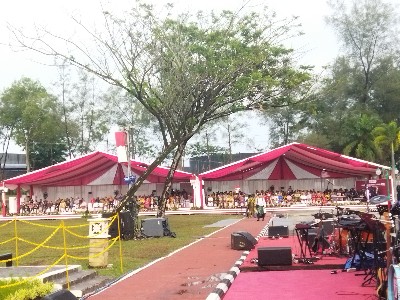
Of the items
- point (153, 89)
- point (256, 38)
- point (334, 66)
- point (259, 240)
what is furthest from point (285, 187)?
point (259, 240)

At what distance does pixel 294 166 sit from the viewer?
43.5 metres

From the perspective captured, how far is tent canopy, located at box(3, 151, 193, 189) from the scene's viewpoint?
137 feet

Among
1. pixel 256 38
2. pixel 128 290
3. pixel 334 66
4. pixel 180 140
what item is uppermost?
pixel 334 66

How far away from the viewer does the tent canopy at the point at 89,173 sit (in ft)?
137

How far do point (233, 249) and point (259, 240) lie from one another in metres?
2.55

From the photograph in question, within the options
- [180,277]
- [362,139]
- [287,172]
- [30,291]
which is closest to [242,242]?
[180,277]

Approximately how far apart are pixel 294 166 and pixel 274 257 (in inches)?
1275

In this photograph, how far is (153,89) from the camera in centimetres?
2441

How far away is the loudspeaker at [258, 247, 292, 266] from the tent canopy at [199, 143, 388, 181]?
87.6 feet

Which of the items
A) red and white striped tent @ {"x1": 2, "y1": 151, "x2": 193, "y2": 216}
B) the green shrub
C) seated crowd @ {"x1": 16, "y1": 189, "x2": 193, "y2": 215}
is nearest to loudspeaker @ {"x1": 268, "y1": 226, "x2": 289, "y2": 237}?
the green shrub

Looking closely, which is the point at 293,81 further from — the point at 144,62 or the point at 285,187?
the point at 285,187

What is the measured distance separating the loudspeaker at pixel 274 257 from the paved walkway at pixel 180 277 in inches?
29.8

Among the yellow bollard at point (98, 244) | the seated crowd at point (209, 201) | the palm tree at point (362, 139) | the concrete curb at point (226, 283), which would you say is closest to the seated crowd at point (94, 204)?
the seated crowd at point (209, 201)

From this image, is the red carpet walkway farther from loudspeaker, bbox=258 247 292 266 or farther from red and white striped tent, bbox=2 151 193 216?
red and white striped tent, bbox=2 151 193 216
